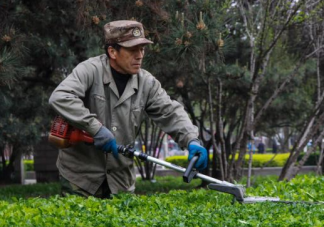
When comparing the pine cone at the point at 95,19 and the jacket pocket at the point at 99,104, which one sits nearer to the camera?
the jacket pocket at the point at 99,104

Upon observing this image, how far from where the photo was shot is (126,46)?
4223 mm

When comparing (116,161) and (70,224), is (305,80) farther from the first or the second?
(70,224)

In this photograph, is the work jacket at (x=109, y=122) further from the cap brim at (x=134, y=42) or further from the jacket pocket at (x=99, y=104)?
the cap brim at (x=134, y=42)

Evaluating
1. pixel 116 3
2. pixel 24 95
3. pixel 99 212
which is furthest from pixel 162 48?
pixel 24 95

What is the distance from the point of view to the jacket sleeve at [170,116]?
13.8ft

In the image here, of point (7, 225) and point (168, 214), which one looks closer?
point (7, 225)

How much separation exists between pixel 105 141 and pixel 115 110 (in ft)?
1.56

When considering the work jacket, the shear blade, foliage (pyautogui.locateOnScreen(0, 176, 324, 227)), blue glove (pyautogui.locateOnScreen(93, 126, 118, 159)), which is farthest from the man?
the shear blade

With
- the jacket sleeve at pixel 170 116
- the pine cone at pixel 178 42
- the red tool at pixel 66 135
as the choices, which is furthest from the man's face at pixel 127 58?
the pine cone at pixel 178 42

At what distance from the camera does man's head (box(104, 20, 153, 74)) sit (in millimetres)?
4238

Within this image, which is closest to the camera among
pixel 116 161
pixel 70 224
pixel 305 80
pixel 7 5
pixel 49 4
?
pixel 70 224

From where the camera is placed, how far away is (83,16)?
6582 millimetres

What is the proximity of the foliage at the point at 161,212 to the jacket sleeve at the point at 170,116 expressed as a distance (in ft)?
1.36

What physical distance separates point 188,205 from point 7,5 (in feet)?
14.9
